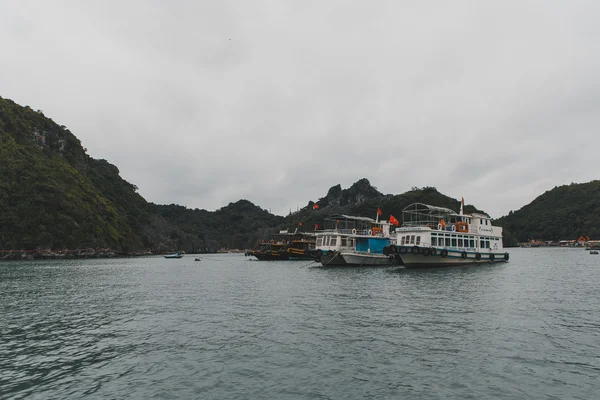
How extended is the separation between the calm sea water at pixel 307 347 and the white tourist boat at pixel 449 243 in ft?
82.4

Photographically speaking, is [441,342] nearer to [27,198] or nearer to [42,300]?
[42,300]

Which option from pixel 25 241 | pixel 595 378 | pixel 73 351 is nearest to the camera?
pixel 595 378

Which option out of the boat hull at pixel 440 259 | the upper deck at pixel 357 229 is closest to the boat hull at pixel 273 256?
the upper deck at pixel 357 229

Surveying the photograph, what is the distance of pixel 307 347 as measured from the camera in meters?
16.3

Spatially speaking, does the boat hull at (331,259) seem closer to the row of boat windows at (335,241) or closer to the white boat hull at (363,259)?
the white boat hull at (363,259)

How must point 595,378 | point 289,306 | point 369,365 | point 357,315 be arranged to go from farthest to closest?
point 289,306
point 357,315
point 369,365
point 595,378

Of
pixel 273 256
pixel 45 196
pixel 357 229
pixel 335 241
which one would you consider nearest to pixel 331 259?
pixel 335 241

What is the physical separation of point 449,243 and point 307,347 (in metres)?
48.2

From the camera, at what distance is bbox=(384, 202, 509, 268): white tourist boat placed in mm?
55406

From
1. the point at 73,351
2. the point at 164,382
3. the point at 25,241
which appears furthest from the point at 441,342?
the point at 25,241

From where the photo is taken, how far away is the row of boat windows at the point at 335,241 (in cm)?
6801

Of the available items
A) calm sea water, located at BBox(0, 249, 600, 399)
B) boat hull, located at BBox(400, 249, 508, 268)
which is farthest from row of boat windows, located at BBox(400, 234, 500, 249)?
calm sea water, located at BBox(0, 249, 600, 399)

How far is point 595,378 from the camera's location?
491 inches

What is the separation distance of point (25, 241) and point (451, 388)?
138 meters
